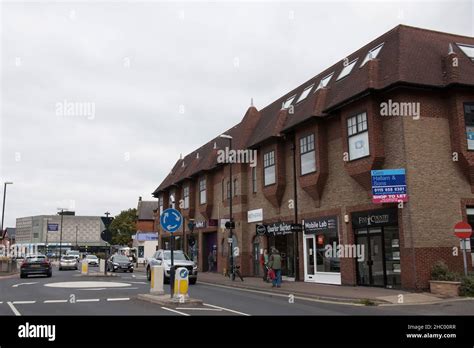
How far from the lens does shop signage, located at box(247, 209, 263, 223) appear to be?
29141 millimetres

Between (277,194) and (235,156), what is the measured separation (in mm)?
6770

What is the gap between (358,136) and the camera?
2005 centimetres

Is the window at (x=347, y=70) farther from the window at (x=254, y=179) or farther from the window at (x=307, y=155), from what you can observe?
the window at (x=254, y=179)

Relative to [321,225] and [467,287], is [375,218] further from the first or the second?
[467,287]

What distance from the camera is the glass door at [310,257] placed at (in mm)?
23625

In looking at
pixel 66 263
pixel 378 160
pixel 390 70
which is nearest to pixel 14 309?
pixel 378 160

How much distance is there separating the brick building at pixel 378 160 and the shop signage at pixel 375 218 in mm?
44

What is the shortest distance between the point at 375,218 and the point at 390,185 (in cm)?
184

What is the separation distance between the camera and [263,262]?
25266mm

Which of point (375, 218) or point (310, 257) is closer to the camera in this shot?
point (375, 218)

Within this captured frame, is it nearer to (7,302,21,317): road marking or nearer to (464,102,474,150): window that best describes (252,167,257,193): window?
(464,102,474,150): window

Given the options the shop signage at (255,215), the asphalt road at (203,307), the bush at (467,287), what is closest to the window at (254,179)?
the shop signage at (255,215)
